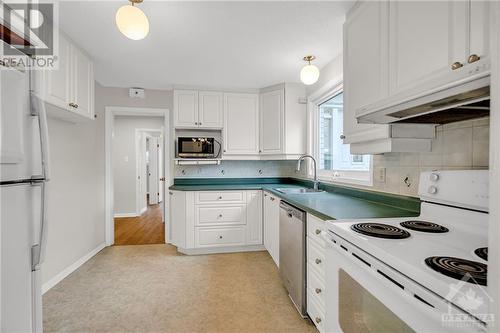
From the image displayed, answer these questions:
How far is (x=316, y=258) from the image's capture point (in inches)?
63.3

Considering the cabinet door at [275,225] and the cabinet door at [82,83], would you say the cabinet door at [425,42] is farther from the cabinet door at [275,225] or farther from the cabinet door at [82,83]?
the cabinet door at [82,83]

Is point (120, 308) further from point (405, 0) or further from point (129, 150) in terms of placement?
point (129, 150)

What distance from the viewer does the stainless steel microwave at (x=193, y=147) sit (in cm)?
334

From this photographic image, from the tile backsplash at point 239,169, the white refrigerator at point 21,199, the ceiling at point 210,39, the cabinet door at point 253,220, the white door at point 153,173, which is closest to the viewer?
the white refrigerator at point 21,199

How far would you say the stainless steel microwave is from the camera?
132 inches

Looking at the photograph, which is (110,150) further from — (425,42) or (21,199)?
(425,42)

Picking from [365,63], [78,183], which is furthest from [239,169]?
[365,63]

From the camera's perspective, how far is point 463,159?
122 cm

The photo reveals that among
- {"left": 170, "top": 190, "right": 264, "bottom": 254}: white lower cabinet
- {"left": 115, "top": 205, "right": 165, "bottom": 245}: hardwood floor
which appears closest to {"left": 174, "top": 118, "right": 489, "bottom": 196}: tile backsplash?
{"left": 170, "top": 190, "right": 264, "bottom": 254}: white lower cabinet

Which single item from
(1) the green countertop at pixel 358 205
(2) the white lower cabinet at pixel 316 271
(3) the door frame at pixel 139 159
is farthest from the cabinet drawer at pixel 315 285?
(3) the door frame at pixel 139 159

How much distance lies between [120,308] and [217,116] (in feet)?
8.35

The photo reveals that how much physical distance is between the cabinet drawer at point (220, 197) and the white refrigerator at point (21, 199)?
1942mm

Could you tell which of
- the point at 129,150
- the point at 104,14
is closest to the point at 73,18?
the point at 104,14

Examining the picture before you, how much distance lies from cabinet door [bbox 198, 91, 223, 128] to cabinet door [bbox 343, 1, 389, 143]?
208cm
